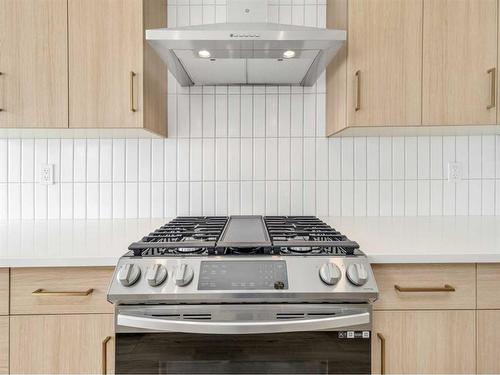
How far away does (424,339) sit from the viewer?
111cm

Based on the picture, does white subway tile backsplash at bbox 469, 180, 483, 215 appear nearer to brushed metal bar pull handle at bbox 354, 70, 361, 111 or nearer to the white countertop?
the white countertop

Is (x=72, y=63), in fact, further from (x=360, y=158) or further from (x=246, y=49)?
(x=360, y=158)

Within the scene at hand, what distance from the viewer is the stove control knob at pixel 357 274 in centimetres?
100

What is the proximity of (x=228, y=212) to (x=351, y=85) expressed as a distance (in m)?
0.87

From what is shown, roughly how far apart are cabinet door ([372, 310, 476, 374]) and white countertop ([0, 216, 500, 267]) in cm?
18

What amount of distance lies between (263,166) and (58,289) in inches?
43.4

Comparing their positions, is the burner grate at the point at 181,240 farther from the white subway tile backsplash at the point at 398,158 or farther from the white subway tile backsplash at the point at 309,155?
the white subway tile backsplash at the point at 398,158

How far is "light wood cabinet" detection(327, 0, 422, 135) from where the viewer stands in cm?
145

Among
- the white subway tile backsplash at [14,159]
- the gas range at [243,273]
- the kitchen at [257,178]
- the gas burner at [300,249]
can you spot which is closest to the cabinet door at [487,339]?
the kitchen at [257,178]

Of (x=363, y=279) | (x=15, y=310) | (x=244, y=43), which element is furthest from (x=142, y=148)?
(x=363, y=279)

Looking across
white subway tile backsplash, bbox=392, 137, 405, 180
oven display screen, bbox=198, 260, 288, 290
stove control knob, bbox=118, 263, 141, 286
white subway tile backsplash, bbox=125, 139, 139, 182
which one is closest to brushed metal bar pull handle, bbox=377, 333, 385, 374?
oven display screen, bbox=198, 260, 288, 290

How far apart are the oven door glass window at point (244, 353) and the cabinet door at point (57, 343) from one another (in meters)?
0.12

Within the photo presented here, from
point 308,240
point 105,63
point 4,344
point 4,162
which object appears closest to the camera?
point 4,344

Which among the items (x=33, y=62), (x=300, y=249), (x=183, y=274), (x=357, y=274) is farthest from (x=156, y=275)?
(x=33, y=62)
